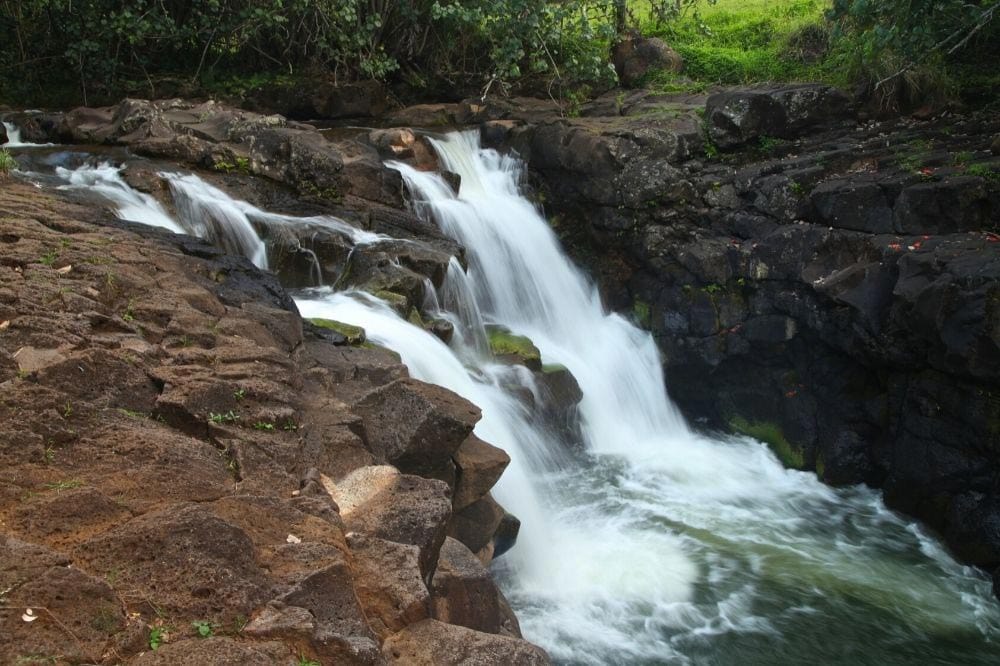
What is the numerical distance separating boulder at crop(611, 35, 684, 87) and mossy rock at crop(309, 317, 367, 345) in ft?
34.4

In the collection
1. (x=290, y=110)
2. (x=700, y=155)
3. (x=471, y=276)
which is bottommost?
(x=471, y=276)

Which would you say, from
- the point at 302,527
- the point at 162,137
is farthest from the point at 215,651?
the point at 162,137

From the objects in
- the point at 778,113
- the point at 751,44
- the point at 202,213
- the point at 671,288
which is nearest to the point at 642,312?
the point at 671,288

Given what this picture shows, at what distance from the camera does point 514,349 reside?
33.7 ft

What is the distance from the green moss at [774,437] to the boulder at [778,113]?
168 inches

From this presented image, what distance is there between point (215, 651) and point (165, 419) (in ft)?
6.80

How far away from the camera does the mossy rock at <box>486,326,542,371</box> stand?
10102 millimetres

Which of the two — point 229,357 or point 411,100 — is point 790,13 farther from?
point 229,357

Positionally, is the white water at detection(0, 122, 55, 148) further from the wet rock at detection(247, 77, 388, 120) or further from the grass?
the grass

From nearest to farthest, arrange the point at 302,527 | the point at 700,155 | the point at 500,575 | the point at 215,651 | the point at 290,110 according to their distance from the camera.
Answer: the point at 215,651
the point at 302,527
the point at 500,575
the point at 700,155
the point at 290,110

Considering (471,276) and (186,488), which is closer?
(186,488)

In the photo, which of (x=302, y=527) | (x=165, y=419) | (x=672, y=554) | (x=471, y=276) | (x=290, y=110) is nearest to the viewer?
(x=302, y=527)

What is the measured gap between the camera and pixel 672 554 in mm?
8242

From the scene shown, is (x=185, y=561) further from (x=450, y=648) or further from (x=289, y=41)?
(x=289, y=41)
